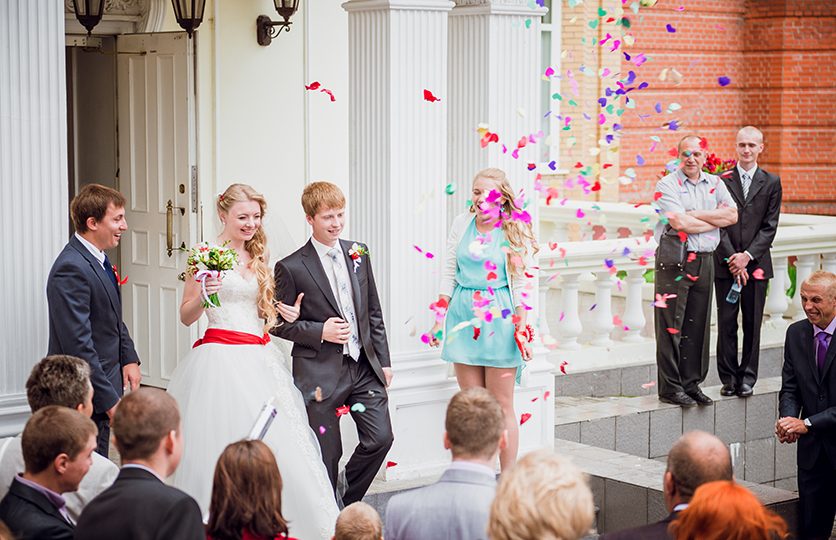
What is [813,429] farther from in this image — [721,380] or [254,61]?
[254,61]

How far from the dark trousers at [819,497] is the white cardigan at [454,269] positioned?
1.64 metres

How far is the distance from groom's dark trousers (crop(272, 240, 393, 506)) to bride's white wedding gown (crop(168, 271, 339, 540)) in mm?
120

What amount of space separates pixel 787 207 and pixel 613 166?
2.30 meters

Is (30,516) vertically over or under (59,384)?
under

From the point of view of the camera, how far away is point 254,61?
7.48m

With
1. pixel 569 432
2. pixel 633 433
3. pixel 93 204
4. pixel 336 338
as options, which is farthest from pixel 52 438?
pixel 633 433

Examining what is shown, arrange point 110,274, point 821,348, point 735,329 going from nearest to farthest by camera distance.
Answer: point 110,274
point 821,348
point 735,329

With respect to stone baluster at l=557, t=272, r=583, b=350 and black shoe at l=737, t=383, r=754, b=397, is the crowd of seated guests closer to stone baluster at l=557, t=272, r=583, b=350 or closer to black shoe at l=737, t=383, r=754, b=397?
stone baluster at l=557, t=272, r=583, b=350

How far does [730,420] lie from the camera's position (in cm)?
671

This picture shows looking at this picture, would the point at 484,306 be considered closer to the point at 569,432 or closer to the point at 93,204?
the point at 569,432

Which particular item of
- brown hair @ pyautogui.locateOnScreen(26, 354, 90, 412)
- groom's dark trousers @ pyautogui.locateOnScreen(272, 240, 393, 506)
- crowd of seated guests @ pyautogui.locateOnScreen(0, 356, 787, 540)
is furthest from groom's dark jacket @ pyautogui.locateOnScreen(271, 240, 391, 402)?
crowd of seated guests @ pyautogui.locateOnScreen(0, 356, 787, 540)

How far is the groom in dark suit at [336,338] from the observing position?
442cm

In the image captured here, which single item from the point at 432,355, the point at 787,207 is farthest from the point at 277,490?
the point at 787,207

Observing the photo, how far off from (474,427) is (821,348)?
2707 millimetres
